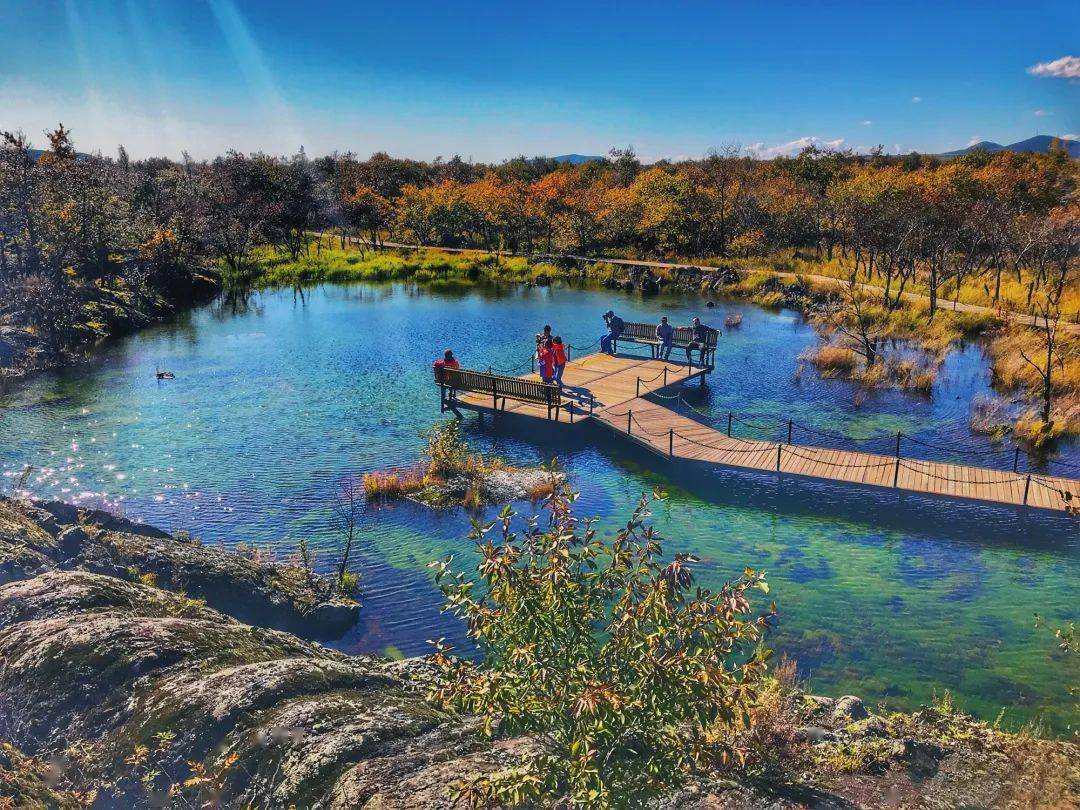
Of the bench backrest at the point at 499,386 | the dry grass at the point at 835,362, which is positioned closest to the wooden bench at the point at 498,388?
the bench backrest at the point at 499,386

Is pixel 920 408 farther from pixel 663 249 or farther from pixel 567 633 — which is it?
pixel 663 249

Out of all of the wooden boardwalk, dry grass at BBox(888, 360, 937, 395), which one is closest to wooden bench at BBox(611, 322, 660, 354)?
the wooden boardwalk

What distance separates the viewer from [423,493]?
19.2 m

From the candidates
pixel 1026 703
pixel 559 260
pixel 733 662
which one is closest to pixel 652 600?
pixel 733 662

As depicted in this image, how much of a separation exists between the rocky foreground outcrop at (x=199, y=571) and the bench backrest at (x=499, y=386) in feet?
35.3

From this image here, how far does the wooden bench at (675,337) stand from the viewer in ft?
96.5

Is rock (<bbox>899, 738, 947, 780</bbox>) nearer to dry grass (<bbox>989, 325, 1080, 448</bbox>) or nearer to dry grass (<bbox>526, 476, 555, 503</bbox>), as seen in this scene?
dry grass (<bbox>526, 476, 555, 503</bbox>)

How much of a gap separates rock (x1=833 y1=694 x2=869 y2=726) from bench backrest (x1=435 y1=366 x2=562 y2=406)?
14.1 m

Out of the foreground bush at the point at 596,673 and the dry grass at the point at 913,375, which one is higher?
the foreground bush at the point at 596,673

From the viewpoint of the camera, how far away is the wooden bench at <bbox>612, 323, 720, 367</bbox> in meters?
29.4

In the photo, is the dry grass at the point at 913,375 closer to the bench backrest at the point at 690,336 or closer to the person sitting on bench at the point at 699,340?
the bench backrest at the point at 690,336

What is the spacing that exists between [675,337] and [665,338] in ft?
2.69

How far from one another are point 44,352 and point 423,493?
2265 cm

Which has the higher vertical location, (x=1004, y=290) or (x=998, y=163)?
(x=998, y=163)
